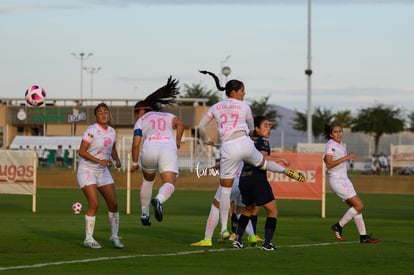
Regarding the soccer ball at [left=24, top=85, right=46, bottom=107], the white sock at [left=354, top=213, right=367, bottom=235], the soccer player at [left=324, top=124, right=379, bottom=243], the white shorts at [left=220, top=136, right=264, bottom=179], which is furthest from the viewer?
the soccer ball at [left=24, top=85, right=46, bottom=107]

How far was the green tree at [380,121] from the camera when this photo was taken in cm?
10419

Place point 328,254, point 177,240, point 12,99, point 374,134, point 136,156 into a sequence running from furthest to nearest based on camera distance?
1. point 374,134
2. point 12,99
3. point 177,240
4. point 136,156
5. point 328,254

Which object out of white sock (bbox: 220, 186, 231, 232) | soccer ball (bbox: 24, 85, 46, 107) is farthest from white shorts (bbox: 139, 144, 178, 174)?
soccer ball (bbox: 24, 85, 46, 107)

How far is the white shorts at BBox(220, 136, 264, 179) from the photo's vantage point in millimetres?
15328

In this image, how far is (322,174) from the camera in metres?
28.1

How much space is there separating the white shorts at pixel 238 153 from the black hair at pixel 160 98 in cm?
159

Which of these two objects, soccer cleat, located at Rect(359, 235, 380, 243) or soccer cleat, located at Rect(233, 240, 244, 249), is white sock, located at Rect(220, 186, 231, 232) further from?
soccer cleat, located at Rect(359, 235, 380, 243)

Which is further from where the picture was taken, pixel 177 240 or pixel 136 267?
pixel 177 240

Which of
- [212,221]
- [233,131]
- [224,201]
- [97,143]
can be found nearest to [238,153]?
[233,131]

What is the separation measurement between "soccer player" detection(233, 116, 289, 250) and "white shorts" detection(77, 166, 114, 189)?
206 cm

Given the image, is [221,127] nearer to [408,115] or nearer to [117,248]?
[117,248]

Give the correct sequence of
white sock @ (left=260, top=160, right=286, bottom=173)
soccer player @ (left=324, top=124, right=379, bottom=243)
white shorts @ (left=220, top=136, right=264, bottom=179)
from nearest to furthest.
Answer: white shorts @ (left=220, top=136, right=264, bottom=179) < white sock @ (left=260, top=160, right=286, bottom=173) < soccer player @ (left=324, top=124, right=379, bottom=243)

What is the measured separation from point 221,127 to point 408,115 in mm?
95429

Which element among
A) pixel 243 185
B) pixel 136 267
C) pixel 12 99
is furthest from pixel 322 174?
→ pixel 12 99
